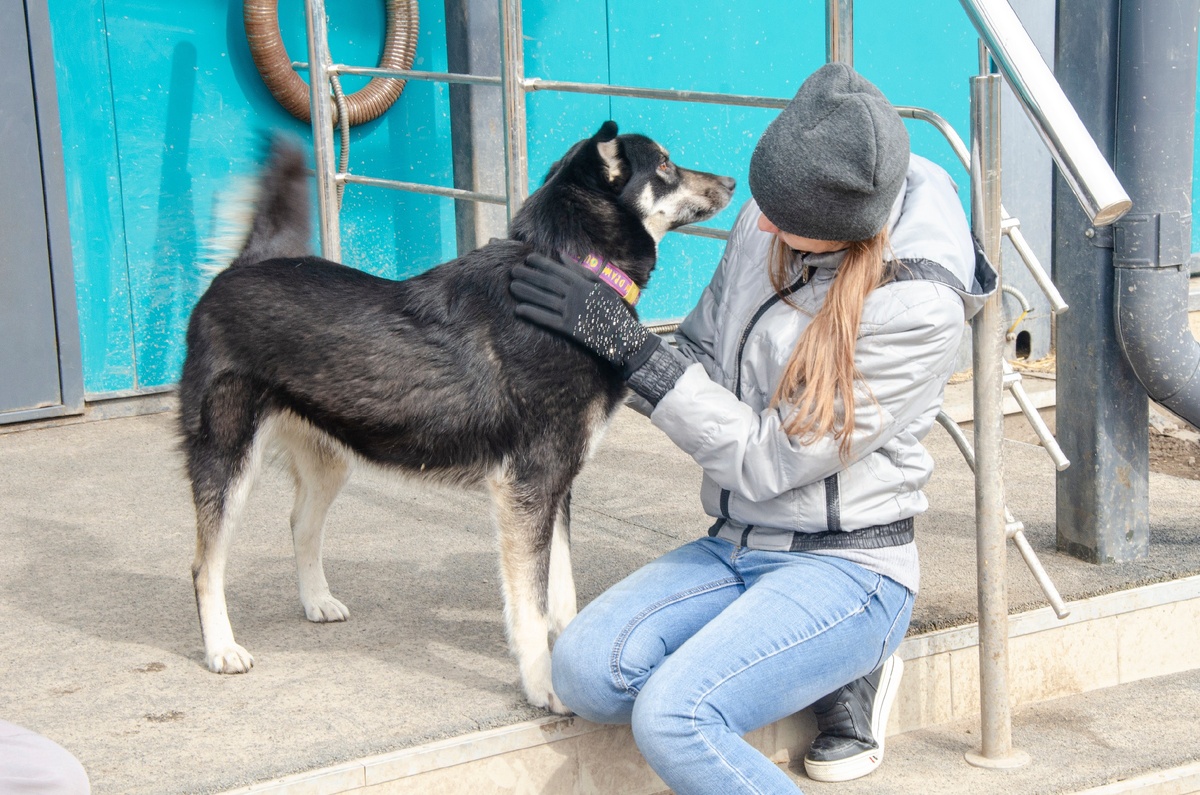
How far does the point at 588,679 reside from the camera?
86.9 inches

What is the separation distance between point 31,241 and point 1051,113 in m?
3.63

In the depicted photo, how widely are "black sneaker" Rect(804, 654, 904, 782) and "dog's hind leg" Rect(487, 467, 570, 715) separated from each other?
1.91 ft

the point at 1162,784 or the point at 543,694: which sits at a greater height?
the point at 543,694

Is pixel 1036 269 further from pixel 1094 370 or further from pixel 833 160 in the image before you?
pixel 1094 370

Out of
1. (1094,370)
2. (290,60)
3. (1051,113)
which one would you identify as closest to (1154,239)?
(1094,370)

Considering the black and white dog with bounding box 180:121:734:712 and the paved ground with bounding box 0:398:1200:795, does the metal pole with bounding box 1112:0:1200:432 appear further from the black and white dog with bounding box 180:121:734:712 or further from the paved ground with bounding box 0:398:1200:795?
the black and white dog with bounding box 180:121:734:712

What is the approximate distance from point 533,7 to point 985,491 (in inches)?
135

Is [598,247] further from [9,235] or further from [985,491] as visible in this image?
[9,235]

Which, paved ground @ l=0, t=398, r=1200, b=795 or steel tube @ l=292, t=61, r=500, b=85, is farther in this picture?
steel tube @ l=292, t=61, r=500, b=85

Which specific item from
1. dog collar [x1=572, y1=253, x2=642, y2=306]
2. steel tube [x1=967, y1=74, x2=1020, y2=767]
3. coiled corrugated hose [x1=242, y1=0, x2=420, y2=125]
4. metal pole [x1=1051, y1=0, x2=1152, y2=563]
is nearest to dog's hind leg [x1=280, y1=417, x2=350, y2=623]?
dog collar [x1=572, y1=253, x2=642, y2=306]

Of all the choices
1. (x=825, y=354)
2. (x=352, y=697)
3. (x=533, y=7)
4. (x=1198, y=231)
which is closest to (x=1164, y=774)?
(x=825, y=354)

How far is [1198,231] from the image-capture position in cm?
678

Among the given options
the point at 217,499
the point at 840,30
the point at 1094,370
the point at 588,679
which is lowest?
the point at 588,679

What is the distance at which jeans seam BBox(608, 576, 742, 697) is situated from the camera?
2.20 meters
